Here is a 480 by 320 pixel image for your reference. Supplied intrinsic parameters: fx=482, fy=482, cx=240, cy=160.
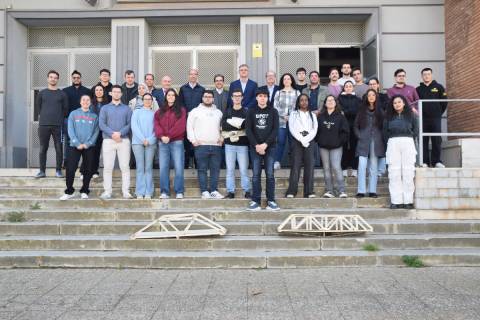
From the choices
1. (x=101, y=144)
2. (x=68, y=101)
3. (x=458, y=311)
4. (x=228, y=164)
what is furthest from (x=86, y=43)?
(x=458, y=311)

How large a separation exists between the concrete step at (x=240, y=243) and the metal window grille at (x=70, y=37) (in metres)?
6.75

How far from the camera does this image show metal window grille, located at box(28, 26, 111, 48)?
40.7 ft

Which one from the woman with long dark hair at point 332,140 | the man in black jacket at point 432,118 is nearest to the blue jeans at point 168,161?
the woman with long dark hair at point 332,140

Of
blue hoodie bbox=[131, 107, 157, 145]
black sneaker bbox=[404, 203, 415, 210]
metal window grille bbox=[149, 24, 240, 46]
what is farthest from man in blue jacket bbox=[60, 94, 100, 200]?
black sneaker bbox=[404, 203, 415, 210]

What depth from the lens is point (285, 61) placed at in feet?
40.3

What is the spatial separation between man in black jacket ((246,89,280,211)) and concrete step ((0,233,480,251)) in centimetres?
100

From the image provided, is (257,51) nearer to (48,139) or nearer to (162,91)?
(162,91)

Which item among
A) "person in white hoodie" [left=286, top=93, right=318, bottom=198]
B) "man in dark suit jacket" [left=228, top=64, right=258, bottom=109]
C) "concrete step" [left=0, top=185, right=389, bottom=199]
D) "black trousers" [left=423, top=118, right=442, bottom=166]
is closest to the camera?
"person in white hoodie" [left=286, top=93, right=318, bottom=198]

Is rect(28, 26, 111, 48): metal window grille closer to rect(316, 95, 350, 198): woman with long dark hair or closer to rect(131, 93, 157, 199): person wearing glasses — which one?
rect(131, 93, 157, 199): person wearing glasses

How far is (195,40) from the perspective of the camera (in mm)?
12359

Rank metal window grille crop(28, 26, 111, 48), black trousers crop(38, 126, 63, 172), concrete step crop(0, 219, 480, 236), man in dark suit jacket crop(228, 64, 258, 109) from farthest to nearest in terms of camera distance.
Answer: metal window grille crop(28, 26, 111, 48)
man in dark suit jacket crop(228, 64, 258, 109)
black trousers crop(38, 126, 63, 172)
concrete step crop(0, 219, 480, 236)

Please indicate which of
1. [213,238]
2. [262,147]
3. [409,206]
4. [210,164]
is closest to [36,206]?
[210,164]

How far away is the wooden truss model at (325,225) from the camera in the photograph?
23.5 ft

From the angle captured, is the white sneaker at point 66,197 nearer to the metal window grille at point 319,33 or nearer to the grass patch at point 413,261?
the grass patch at point 413,261
